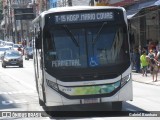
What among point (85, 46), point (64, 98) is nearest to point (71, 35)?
point (85, 46)

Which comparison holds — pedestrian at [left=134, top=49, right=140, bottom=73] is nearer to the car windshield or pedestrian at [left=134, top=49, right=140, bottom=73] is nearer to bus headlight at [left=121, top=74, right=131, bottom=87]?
the car windshield

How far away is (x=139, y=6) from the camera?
117 feet

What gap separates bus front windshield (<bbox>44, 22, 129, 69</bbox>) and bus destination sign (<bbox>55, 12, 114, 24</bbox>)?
137 mm

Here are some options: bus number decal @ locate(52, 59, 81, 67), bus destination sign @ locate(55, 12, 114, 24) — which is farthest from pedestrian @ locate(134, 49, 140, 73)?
bus number decal @ locate(52, 59, 81, 67)

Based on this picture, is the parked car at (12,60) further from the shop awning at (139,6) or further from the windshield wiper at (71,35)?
the windshield wiper at (71,35)

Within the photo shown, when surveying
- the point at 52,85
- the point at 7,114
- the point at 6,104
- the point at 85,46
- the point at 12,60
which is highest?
the point at 85,46

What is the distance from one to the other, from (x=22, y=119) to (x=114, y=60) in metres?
2.86

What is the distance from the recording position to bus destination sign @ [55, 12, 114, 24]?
1410 centimetres

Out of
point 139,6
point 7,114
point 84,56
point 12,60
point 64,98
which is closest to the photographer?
point 64,98

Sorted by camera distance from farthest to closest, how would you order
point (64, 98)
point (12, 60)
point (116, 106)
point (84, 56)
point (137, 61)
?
1. point (12, 60)
2. point (137, 61)
3. point (116, 106)
4. point (84, 56)
5. point (64, 98)

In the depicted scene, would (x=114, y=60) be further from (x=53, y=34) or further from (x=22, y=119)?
(x=22, y=119)

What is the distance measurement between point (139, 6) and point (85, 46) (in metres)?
22.3

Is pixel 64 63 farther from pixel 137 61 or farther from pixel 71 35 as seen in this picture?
pixel 137 61

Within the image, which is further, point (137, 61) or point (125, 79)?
point (137, 61)
